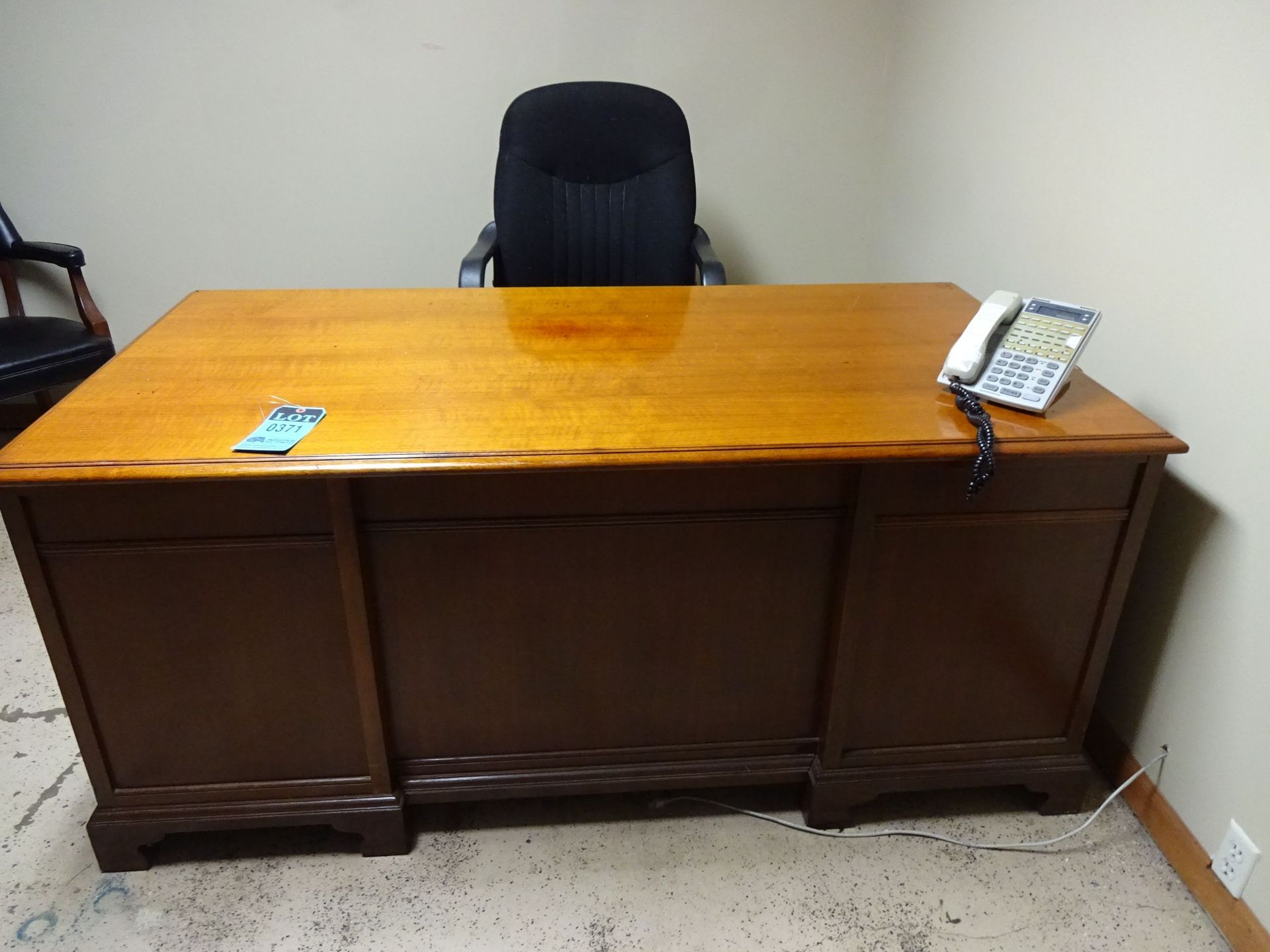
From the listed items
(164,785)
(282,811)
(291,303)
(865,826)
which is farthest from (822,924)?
(291,303)

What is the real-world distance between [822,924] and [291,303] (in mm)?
1492

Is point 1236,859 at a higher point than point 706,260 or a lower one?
lower

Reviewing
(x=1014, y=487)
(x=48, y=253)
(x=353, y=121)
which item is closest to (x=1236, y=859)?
(x=1014, y=487)

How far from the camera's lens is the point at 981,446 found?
1.16m

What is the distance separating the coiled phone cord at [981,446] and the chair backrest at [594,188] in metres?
1.14

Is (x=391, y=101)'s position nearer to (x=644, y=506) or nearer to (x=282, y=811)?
(x=644, y=506)

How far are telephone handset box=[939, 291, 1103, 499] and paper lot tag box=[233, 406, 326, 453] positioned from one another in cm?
94

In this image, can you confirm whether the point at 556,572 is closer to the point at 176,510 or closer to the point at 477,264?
the point at 176,510

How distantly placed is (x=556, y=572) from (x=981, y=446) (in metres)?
0.63

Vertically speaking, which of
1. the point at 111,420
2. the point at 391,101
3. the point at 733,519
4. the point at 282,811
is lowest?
the point at 282,811

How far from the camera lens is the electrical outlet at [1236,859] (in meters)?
1.24

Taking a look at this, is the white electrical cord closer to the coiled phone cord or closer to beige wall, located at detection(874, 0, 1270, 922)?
beige wall, located at detection(874, 0, 1270, 922)

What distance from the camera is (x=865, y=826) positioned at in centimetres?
149

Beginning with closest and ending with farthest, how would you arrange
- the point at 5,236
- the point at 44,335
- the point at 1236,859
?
the point at 1236,859
the point at 44,335
the point at 5,236
